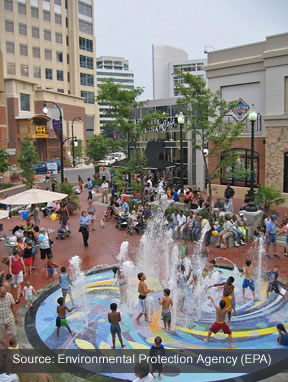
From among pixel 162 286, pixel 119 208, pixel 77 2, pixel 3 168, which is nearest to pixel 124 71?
pixel 77 2

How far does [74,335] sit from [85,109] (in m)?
64.7

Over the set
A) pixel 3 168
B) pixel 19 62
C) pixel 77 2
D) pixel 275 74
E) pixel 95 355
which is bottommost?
pixel 95 355

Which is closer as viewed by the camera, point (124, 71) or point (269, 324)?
point (269, 324)

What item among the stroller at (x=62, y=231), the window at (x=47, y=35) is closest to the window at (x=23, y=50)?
the window at (x=47, y=35)

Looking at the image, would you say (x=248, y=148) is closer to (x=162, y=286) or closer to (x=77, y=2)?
(x=162, y=286)

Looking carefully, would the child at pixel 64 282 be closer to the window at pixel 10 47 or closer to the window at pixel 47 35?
the window at pixel 10 47

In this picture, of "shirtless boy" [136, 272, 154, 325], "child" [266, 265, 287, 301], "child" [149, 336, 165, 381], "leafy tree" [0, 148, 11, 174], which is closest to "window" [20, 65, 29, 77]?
"leafy tree" [0, 148, 11, 174]

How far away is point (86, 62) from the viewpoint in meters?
71.6

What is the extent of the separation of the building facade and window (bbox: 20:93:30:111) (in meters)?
30.8

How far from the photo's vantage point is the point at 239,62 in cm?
2517

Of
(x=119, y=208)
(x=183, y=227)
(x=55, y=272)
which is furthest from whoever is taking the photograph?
(x=119, y=208)

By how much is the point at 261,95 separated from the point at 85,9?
56332 millimetres

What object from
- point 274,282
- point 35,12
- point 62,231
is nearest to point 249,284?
point 274,282

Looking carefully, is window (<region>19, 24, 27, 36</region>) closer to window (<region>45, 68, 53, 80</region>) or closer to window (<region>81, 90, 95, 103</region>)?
window (<region>45, 68, 53, 80</region>)
